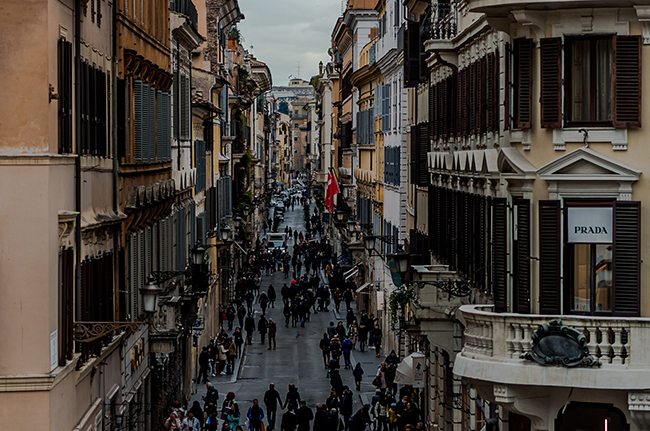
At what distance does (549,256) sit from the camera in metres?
19.0

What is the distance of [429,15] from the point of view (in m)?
33.0

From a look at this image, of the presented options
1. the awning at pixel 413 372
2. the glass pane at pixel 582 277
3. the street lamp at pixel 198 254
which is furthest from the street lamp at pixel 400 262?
the glass pane at pixel 582 277

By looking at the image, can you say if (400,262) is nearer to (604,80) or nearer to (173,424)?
(173,424)

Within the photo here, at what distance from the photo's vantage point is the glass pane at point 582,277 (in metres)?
18.8

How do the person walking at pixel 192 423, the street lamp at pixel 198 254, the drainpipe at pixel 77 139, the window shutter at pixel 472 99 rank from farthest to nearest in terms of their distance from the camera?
the street lamp at pixel 198 254, the person walking at pixel 192 423, the window shutter at pixel 472 99, the drainpipe at pixel 77 139

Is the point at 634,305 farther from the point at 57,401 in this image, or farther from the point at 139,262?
the point at 139,262

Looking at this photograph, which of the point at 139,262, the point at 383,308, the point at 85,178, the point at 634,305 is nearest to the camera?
the point at 634,305

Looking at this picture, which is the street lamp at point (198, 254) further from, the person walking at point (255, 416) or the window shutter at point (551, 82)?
the window shutter at point (551, 82)

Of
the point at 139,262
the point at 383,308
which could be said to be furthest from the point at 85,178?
the point at 383,308

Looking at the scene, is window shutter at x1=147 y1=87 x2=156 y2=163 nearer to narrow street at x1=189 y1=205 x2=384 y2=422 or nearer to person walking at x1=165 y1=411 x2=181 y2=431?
person walking at x1=165 y1=411 x2=181 y2=431

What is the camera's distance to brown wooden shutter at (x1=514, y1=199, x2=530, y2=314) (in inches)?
755

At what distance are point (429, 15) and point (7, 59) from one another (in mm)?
17564

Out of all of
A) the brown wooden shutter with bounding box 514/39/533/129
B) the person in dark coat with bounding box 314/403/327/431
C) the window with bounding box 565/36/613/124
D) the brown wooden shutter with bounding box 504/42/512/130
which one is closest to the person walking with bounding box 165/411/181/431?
the person in dark coat with bounding box 314/403/327/431

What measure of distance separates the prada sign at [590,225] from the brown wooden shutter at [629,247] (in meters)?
0.13
